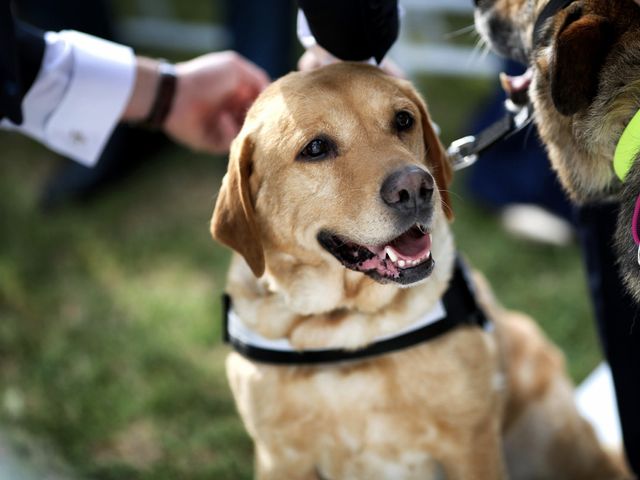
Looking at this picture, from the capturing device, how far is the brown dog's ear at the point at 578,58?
80.5 inches

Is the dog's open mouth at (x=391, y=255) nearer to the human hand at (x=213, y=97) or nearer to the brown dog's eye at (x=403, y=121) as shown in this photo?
the brown dog's eye at (x=403, y=121)

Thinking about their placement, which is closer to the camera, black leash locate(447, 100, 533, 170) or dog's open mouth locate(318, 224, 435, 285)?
dog's open mouth locate(318, 224, 435, 285)

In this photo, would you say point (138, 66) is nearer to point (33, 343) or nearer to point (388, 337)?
point (388, 337)

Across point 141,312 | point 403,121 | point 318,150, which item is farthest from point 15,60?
point 141,312

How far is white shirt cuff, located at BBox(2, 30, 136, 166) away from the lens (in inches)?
110

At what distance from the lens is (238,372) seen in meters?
2.48

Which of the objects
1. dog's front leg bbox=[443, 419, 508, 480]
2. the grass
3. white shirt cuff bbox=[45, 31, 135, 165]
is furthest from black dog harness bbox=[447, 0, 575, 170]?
the grass

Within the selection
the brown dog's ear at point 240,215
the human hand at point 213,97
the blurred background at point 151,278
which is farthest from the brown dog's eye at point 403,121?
the blurred background at point 151,278

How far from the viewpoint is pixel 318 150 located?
86.4 inches

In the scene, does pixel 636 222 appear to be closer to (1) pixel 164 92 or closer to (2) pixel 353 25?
Result: (2) pixel 353 25

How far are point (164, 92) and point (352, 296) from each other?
3.57ft

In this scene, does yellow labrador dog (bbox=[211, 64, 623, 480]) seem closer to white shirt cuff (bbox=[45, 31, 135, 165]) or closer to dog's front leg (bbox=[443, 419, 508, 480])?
dog's front leg (bbox=[443, 419, 508, 480])

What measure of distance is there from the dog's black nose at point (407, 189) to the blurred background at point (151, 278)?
46.2 inches

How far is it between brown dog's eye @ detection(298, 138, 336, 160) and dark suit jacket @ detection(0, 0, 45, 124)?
3.21ft
